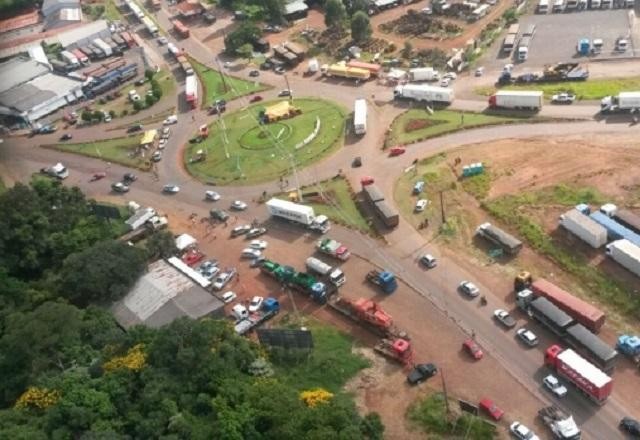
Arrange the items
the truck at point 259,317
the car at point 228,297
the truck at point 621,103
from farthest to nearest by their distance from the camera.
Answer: the truck at point 621,103 < the car at point 228,297 < the truck at point 259,317

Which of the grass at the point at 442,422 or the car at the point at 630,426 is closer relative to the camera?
the car at the point at 630,426

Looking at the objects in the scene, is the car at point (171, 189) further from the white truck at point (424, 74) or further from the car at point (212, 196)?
the white truck at point (424, 74)

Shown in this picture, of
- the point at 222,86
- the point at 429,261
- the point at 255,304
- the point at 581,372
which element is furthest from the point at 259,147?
the point at 581,372

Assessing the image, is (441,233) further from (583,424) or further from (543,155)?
(583,424)

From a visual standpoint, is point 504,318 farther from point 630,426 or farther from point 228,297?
point 228,297

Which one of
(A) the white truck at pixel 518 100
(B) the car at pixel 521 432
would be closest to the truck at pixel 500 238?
(B) the car at pixel 521 432

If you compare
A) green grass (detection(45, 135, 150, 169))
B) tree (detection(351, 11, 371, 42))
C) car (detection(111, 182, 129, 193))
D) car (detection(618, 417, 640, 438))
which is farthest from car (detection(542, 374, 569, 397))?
tree (detection(351, 11, 371, 42))

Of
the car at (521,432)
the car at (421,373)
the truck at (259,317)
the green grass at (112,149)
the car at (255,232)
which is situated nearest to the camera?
the car at (521,432)
